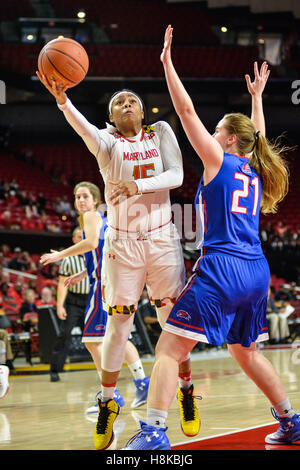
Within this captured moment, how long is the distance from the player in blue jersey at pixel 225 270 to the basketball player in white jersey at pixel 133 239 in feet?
1.51

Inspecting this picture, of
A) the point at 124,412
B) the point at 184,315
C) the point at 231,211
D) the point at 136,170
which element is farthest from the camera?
the point at 124,412

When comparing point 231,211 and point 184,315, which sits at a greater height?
point 231,211

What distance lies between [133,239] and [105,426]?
3.75 ft

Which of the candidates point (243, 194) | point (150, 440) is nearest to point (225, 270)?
point (243, 194)

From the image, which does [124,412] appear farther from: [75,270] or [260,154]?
[75,270]

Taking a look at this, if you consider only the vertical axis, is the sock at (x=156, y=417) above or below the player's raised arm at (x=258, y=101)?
below

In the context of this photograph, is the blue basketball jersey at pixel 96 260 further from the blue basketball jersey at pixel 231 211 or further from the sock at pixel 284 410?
the sock at pixel 284 410

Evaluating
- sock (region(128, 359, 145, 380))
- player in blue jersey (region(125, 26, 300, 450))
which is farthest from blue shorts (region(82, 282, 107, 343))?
player in blue jersey (region(125, 26, 300, 450))

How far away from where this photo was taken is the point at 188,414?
4.00m

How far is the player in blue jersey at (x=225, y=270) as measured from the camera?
325cm

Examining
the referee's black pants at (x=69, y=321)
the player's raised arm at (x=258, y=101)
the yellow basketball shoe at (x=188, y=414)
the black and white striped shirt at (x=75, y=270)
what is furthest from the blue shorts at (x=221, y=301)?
the referee's black pants at (x=69, y=321)

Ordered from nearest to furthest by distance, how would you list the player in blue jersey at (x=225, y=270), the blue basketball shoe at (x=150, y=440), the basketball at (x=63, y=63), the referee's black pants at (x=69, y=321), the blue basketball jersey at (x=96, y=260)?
1. the blue basketball shoe at (x=150, y=440)
2. the player in blue jersey at (x=225, y=270)
3. the basketball at (x=63, y=63)
4. the blue basketball jersey at (x=96, y=260)
5. the referee's black pants at (x=69, y=321)

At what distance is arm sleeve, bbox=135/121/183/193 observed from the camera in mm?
3713
